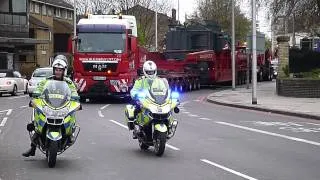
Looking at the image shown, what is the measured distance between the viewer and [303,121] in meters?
20.3

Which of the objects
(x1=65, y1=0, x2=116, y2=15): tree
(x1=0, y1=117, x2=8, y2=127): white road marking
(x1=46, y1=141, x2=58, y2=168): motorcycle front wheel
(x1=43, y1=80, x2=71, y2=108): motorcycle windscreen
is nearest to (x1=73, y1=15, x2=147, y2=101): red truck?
(x1=0, y1=117, x2=8, y2=127): white road marking

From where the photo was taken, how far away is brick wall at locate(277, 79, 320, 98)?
29.7 m

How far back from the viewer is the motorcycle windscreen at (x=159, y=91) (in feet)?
38.7

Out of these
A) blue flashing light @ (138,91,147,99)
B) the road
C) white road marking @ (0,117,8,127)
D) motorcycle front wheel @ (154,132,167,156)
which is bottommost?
the road

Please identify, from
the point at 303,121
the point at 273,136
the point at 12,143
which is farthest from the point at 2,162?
the point at 303,121

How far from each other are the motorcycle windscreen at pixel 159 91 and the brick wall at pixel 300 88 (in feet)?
61.4

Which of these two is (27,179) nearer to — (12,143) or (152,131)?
(152,131)

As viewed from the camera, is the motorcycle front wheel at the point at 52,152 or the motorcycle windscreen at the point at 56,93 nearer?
the motorcycle front wheel at the point at 52,152

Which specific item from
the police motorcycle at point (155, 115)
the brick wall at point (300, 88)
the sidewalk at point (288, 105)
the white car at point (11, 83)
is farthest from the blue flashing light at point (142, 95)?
the white car at point (11, 83)

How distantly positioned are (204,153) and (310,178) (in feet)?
9.99

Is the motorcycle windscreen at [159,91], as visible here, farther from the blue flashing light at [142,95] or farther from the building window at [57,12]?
the building window at [57,12]

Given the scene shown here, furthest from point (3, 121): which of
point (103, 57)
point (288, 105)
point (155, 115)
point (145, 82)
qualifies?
point (288, 105)

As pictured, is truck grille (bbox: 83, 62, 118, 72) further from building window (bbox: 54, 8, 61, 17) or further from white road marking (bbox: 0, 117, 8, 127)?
building window (bbox: 54, 8, 61, 17)

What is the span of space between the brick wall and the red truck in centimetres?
814
